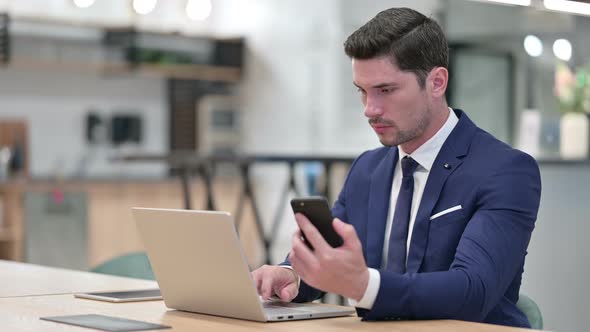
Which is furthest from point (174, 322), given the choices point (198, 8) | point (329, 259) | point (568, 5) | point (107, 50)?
point (107, 50)

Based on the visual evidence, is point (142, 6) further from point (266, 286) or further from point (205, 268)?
point (205, 268)

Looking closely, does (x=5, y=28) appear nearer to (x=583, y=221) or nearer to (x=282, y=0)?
(x=282, y=0)

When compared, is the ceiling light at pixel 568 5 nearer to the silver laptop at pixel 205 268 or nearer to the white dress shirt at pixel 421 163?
the white dress shirt at pixel 421 163

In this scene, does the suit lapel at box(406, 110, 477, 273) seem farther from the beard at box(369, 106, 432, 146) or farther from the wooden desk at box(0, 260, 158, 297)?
the wooden desk at box(0, 260, 158, 297)

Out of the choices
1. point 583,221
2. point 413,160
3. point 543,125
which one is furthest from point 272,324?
point 543,125

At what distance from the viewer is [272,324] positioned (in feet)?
5.78

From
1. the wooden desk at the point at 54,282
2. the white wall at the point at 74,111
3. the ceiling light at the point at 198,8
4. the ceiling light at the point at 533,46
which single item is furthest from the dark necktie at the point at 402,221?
the white wall at the point at 74,111

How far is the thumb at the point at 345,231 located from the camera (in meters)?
1.59

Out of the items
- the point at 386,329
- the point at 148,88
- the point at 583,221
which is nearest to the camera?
the point at 386,329

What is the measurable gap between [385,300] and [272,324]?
21 cm

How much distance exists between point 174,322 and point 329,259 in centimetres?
38

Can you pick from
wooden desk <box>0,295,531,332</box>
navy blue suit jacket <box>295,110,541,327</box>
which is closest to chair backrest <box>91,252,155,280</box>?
wooden desk <box>0,295,531,332</box>

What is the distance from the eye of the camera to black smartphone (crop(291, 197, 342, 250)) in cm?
161

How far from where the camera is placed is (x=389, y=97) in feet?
6.62
